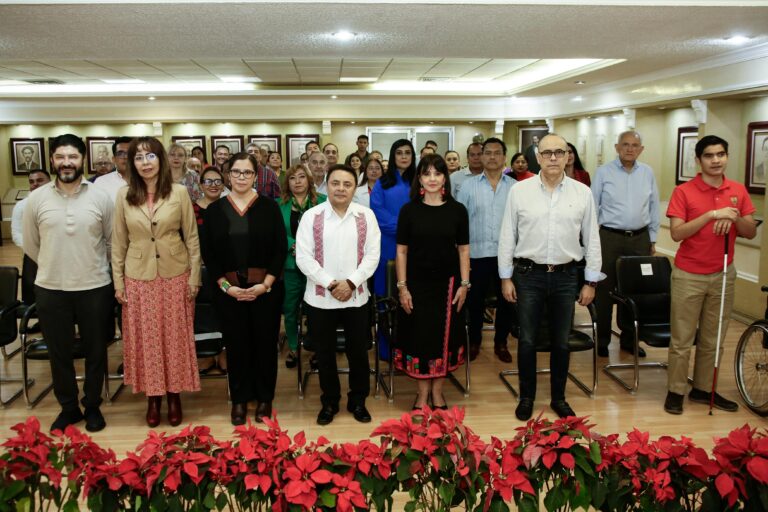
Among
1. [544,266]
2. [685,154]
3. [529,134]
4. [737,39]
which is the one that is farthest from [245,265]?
[529,134]

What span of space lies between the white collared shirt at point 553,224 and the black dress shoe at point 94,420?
273 cm

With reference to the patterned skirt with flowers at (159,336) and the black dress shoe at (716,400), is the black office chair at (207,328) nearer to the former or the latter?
the patterned skirt with flowers at (159,336)

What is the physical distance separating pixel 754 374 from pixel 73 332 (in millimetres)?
4624

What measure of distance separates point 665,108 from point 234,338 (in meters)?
7.70

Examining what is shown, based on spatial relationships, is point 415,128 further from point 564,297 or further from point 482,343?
point 564,297

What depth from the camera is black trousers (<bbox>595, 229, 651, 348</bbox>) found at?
512 cm

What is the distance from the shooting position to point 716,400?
414cm

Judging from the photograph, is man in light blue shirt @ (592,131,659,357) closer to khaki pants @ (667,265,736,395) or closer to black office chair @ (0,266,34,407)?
khaki pants @ (667,265,736,395)

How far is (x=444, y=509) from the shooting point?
2.14m

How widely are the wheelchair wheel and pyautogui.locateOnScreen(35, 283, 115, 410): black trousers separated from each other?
4.07 m

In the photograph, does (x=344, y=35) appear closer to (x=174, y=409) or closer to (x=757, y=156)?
(x=174, y=409)

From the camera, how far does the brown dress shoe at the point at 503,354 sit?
5129 millimetres

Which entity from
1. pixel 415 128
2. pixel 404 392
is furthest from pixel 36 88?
pixel 404 392

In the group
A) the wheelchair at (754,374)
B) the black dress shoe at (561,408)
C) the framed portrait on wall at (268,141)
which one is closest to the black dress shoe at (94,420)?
the black dress shoe at (561,408)
